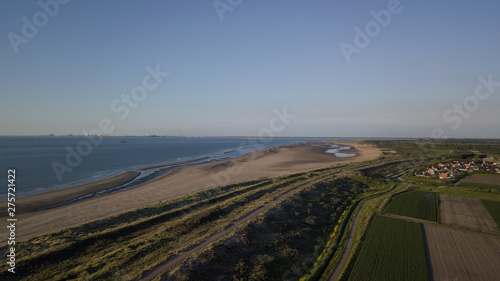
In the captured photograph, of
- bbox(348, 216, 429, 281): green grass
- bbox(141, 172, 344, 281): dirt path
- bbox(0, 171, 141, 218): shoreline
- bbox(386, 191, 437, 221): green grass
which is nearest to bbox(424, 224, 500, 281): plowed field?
bbox(348, 216, 429, 281): green grass

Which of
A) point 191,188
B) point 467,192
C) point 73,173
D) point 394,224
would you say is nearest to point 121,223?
point 191,188

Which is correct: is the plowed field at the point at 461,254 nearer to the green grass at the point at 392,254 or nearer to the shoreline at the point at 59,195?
the green grass at the point at 392,254

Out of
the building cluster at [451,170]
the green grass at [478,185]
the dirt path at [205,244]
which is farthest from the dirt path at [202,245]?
the building cluster at [451,170]

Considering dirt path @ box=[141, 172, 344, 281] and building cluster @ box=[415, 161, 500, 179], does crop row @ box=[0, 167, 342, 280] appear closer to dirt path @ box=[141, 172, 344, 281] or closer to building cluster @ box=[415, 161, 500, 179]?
dirt path @ box=[141, 172, 344, 281]

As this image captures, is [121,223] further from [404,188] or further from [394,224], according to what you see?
[404,188]

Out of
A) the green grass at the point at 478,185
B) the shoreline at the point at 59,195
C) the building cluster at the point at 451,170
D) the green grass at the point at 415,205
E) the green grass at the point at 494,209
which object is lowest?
the green grass at the point at 415,205

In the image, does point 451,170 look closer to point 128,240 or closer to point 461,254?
point 461,254

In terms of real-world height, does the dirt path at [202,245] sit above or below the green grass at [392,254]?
above
